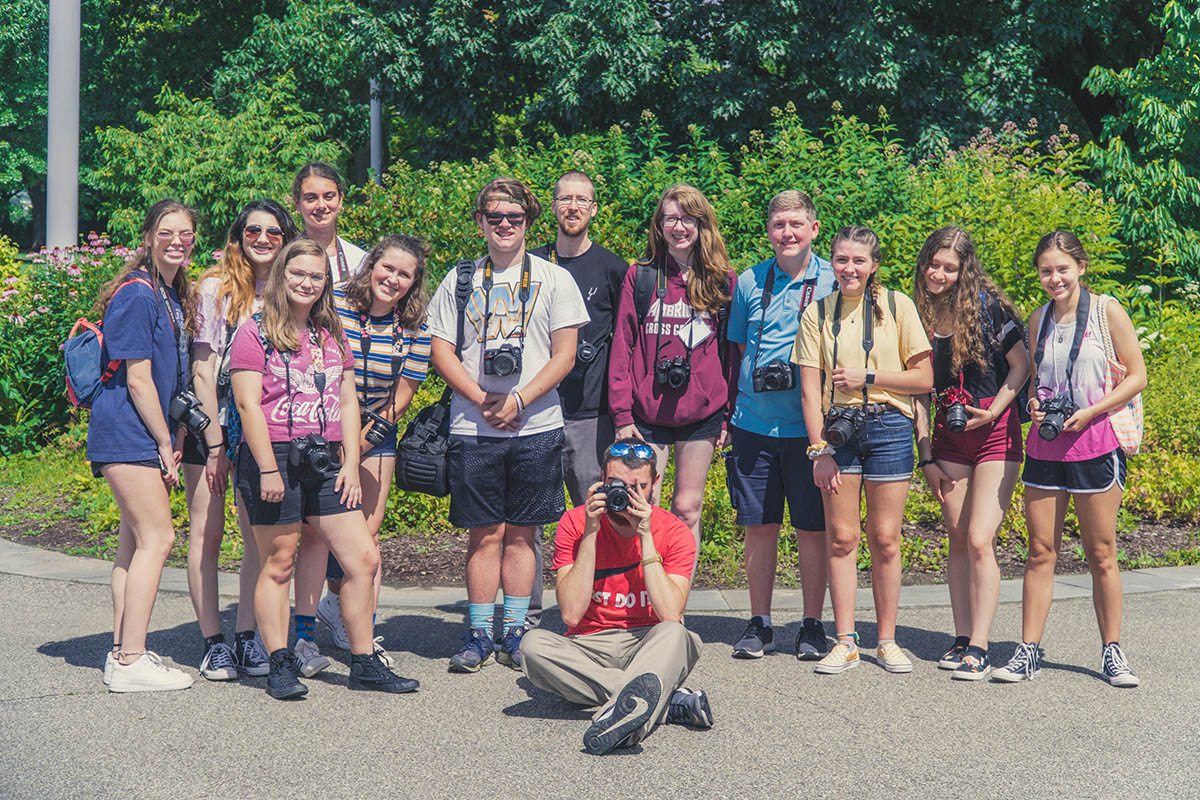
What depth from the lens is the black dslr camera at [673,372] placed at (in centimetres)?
549

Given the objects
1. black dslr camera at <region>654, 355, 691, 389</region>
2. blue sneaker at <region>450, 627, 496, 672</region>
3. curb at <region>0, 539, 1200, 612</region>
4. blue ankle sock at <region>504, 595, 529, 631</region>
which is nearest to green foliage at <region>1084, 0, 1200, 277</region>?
curb at <region>0, 539, 1200, 612</region>

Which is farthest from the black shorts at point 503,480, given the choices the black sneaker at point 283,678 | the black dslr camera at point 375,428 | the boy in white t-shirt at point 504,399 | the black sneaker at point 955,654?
the black sneaker at point 955,654

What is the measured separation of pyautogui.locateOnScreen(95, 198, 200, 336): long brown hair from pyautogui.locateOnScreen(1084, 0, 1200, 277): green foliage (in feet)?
33.7

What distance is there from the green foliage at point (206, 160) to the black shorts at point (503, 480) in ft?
39.6

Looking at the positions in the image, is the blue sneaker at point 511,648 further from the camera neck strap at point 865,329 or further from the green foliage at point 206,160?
the green foliage at point 206,160

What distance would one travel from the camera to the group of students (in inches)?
191

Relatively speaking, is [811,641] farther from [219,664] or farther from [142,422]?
[142,422]

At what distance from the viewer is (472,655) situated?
523 centimetres

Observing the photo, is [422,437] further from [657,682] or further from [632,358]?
[657,682]

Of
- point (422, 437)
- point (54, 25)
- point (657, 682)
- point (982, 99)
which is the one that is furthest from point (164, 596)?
point (982, 99)

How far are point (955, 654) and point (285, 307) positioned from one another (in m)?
3.19

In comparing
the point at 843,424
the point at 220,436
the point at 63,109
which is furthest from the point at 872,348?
the point at 63,109

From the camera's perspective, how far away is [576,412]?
573 cm

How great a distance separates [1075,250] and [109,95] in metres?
29.6
